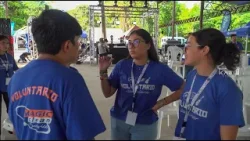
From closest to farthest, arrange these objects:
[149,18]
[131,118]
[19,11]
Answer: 1. [131,118]
2. [149,18]
3. [19,11]

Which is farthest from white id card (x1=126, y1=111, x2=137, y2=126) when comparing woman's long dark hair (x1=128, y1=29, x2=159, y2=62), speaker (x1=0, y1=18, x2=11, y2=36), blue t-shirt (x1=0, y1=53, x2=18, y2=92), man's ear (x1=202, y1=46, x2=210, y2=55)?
speaker (x1=0, y1=18, x2=11, y2=36)

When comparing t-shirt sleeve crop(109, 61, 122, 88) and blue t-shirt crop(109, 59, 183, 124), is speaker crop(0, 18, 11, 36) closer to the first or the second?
t-shirt sleeve crop(109, 61, 122, 88)

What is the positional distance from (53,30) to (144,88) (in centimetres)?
114

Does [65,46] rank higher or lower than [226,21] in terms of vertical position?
lower

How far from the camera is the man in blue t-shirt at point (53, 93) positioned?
3.38 ft

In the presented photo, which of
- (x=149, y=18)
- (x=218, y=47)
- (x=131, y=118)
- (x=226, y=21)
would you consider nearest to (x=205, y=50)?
(x=218, y=47)

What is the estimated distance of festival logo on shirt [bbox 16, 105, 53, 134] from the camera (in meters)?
1.06

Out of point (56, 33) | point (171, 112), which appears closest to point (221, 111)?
point (56, 33)

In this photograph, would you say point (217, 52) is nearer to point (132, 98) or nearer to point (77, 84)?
point (132, 98)

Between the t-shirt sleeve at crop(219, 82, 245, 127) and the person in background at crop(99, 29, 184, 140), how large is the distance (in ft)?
2.44

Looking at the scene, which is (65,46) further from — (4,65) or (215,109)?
(4,65)

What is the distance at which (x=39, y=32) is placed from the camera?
1.11m

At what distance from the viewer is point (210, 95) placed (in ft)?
4.83

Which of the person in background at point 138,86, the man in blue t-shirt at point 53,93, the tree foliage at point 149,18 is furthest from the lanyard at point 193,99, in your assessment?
the tree foliage at point 149,18
